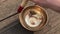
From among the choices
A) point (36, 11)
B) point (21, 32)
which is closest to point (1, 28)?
point (21, 32)

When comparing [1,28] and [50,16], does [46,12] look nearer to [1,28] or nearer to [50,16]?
[50,16]

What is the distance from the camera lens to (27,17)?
3.56 ft

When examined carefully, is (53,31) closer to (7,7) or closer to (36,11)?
(36,11)

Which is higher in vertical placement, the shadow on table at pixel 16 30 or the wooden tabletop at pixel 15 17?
the wooden tabletop at pixel 15 17

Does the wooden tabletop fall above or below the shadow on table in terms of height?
above

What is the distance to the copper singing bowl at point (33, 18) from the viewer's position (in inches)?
41.8

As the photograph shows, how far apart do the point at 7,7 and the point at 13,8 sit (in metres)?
0.04

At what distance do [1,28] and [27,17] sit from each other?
18cm

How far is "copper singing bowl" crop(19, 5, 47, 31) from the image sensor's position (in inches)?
41.8

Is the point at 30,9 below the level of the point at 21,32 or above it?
above

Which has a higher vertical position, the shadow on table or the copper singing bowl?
the copper singing bowl

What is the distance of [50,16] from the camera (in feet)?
3.76

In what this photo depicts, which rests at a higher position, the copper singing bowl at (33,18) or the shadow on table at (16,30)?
the copper singing bowl at (33,18)

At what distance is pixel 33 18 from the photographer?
107 centimetres
